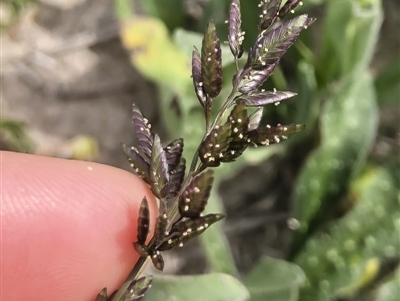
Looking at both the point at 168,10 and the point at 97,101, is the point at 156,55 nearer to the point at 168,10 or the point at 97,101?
the point at 168,10

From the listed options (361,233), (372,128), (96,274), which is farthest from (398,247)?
(96,274)

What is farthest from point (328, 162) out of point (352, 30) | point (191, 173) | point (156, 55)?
point (191, 173)

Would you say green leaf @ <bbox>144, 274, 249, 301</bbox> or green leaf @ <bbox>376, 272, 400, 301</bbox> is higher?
green leaf @ <bbox>144, 274, 249, 301</bbox>

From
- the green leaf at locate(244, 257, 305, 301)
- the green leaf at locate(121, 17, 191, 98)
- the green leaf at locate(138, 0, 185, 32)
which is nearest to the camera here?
the green leaf at locate(244, 257, 305, 301)

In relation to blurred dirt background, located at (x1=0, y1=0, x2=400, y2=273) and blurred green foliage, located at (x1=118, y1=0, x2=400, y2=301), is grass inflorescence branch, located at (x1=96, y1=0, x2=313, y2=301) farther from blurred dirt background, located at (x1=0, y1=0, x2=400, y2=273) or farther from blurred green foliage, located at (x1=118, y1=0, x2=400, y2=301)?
blurred dirt background, located at (x1=0, y1=0, x2=400, y2=273)

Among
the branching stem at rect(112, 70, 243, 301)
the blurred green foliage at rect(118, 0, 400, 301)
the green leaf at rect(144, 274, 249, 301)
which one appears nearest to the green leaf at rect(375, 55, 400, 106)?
the blurred green foliage at rect(118, 0, 400, 301)
